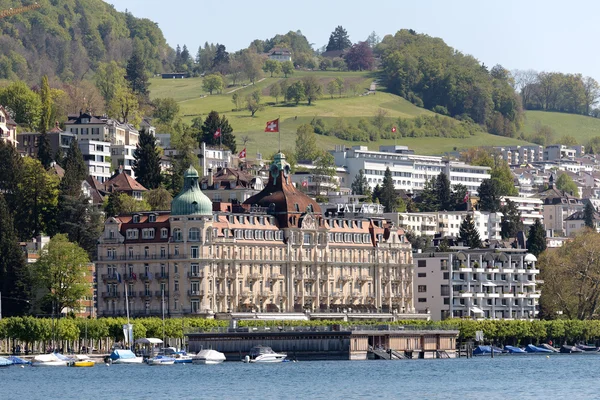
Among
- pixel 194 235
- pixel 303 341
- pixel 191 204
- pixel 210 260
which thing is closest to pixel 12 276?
pixel 194 235

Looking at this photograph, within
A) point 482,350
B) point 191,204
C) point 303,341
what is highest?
point 191,204

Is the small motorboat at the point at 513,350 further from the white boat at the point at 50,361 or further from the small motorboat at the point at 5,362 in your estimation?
the small motorboat at the point at 5,362

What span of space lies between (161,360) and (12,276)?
88.5 ft

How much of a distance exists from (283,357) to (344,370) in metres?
15.4

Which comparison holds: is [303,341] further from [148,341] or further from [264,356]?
[148,341]

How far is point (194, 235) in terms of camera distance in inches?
7219

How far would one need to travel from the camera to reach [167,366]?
15975 centimetres

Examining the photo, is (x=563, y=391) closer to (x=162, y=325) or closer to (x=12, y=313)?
(x=162, y=325)

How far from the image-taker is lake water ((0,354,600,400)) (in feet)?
413

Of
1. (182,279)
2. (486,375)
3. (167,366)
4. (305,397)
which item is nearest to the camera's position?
(305,397)

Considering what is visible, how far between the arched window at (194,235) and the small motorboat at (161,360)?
74.4 ft

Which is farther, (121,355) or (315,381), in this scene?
(121,355)

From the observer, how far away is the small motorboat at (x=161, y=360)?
161250mm

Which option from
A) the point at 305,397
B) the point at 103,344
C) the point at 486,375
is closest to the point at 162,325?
the point at 103,344
